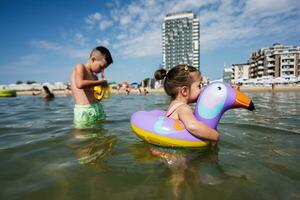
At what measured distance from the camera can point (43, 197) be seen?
75.4 inches

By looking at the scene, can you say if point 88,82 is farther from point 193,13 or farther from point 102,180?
point 193,13

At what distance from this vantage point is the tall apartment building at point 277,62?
58.4m

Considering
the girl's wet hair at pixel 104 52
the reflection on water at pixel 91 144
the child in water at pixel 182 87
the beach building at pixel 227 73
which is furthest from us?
the beach building at pixel 227 73

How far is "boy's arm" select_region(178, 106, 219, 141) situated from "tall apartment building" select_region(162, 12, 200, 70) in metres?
85.9

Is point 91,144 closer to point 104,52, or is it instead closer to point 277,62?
point 104,52

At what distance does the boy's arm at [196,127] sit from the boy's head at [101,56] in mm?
1859

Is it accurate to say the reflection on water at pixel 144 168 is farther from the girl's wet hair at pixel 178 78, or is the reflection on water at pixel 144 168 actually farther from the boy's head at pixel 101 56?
the boy's head at pixel 101 56

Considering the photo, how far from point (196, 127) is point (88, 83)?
79.0 inches

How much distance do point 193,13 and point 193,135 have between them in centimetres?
9254

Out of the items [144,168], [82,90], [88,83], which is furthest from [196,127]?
[82,90]

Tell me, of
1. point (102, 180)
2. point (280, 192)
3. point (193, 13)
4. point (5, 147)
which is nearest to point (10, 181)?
point (102, 180)

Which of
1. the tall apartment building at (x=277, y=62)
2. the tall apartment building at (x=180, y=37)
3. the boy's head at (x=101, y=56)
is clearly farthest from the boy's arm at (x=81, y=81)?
the tall apartment building at (x=180, y=37)

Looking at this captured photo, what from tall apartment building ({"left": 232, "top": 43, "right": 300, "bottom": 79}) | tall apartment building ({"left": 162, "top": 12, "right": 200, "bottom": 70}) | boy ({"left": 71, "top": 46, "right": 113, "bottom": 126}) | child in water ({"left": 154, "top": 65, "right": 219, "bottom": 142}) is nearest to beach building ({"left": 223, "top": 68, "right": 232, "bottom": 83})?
tall apartment building ({"left": 232, "top": 43, "right": 300, "bottom": 79})

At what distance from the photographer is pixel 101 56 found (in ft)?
13.9
